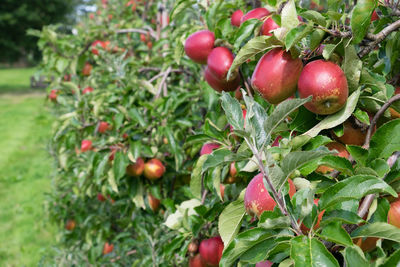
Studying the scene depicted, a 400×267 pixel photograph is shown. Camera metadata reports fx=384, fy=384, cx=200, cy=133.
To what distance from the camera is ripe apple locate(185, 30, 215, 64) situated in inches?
42.1

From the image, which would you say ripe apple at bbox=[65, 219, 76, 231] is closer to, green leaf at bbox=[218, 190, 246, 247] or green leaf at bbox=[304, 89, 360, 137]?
green leaf at bbox=[218, 190, 246, 247]

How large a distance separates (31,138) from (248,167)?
7.21 meters

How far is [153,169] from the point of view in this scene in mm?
1622

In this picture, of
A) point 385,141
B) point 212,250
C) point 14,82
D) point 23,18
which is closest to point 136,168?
point 212,250

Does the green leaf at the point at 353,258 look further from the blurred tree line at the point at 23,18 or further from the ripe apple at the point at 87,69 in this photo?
the blurred tree line at the point at 23,18

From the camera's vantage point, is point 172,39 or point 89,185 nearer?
point 172,39

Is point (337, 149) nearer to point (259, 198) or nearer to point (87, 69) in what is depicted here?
point (259, 198)

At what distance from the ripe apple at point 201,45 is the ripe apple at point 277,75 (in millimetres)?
340

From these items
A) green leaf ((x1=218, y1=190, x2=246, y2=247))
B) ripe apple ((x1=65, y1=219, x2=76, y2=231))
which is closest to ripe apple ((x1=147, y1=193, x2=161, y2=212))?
green leaf ((x1=218, y1=190, x2=246, y2=247))

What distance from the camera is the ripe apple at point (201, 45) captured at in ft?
3.51

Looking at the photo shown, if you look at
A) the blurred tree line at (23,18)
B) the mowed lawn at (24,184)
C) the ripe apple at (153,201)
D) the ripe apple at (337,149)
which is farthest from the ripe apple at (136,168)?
the blurred tree line at (23,18)

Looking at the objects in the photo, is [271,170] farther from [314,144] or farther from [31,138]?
[31,138]

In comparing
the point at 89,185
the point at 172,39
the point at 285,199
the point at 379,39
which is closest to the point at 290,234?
the point at 285,199

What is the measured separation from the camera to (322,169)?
769mm
